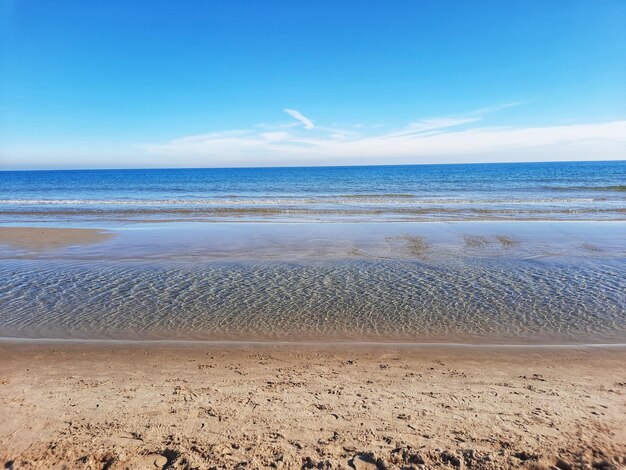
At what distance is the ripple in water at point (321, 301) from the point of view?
714 cm

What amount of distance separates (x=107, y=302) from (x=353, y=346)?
5.42 meters

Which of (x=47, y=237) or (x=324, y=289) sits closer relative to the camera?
(x=324, y=289)

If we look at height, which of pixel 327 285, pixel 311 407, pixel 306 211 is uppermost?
pixel 311 407

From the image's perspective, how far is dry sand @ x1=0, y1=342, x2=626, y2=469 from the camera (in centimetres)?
373

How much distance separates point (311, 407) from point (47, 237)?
677 inches

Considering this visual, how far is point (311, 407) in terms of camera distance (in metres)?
4.51

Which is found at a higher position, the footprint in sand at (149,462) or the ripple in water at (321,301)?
the footprint in sand at (149,462)

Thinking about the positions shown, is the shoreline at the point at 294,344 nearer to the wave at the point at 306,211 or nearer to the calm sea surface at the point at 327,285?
the calm sea surface at the point at 327,285

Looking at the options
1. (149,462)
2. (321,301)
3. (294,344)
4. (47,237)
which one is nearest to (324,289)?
(321,301)

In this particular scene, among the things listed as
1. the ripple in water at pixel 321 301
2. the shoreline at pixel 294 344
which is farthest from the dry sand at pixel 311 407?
the ripple in water at pixel 321 301

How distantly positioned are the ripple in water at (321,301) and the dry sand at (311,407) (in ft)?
2.57

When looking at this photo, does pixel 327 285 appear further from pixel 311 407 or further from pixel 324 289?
pixel 311 407

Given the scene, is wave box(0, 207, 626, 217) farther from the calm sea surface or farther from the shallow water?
the shallow water

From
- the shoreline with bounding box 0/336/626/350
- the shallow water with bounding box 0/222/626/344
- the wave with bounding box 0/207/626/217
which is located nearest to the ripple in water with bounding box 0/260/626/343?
the shallow water with bounding box 0/222/626/344
